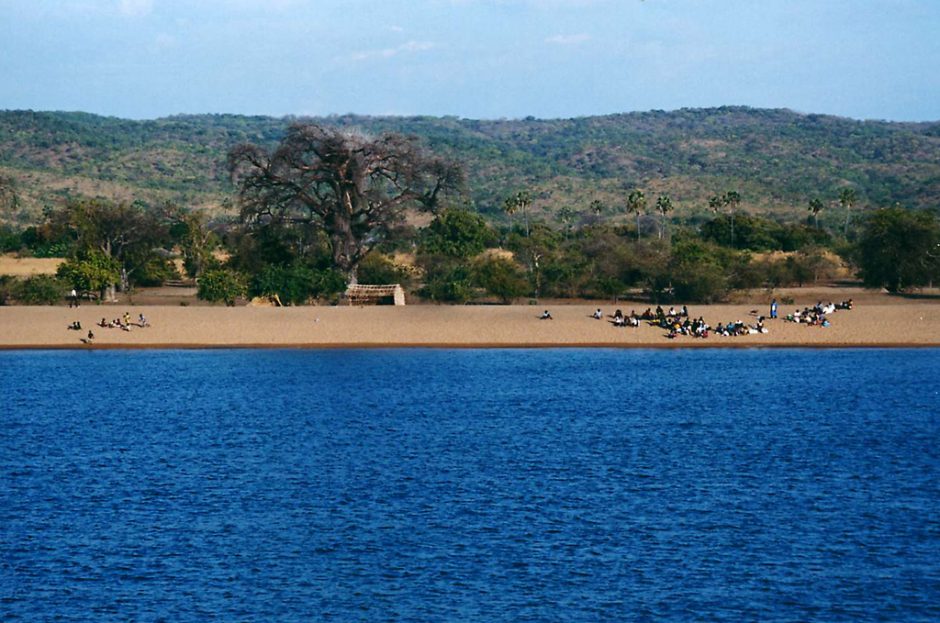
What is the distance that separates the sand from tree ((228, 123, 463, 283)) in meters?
10.5

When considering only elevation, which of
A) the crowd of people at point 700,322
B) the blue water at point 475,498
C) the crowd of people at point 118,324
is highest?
the crowd of people at point 118,324

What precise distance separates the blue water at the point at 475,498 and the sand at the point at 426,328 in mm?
9090

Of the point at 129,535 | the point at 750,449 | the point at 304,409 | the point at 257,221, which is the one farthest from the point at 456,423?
the point at 257,221

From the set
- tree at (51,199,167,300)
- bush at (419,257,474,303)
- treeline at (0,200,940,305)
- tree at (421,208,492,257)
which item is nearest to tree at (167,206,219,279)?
treeline at (0,200,940,305)

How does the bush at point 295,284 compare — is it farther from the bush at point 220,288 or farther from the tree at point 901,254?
the tree at point 901,254

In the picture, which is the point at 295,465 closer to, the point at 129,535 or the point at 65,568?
the point at 129,535

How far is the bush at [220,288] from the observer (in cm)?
7625

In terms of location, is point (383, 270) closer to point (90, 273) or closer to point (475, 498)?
point (90, 273)

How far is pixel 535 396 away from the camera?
50.7 metres

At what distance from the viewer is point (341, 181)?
8106 cm

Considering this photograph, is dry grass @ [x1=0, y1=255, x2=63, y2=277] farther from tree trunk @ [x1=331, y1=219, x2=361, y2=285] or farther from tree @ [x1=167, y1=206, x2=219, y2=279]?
tree trunk @ [x1=331, y1=219, x2=361, y2=285]

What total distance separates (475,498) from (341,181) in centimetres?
5214

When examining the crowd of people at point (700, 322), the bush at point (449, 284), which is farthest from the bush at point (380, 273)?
the crowd of people at point (700, 322)

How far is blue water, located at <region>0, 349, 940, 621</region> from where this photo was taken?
76.3 feet
